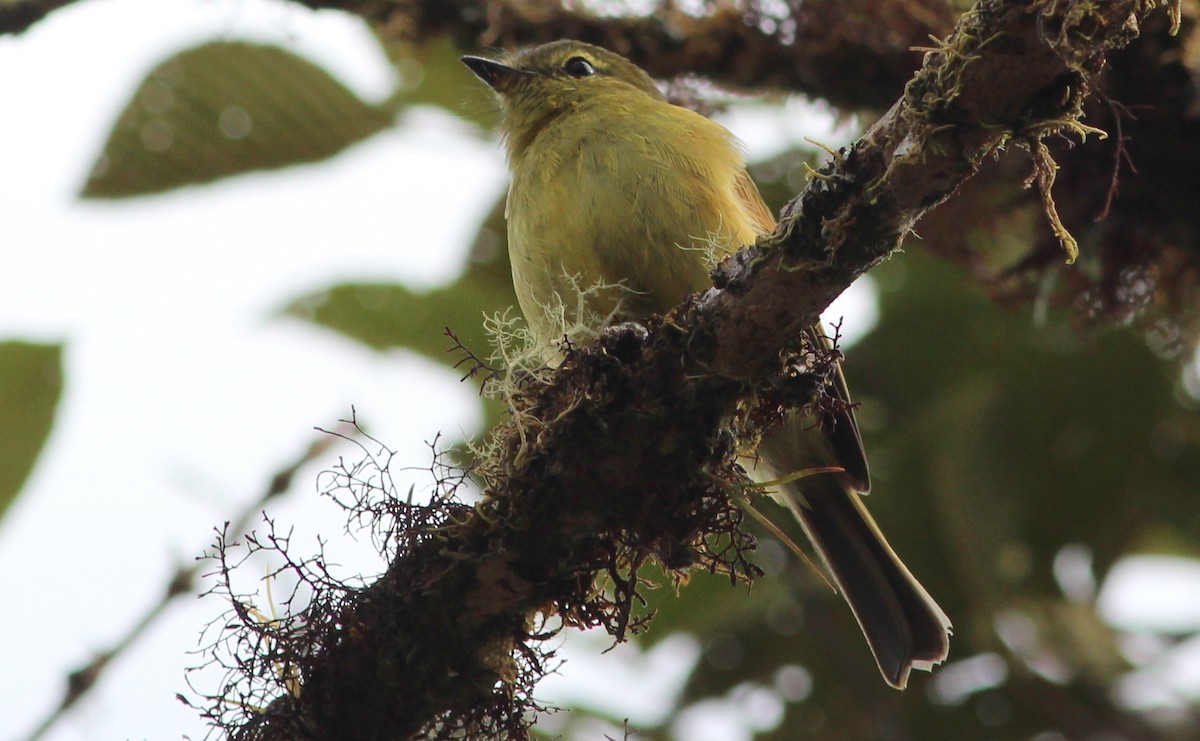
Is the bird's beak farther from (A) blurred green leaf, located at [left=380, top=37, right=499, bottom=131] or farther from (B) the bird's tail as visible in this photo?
(B) the bird's tail

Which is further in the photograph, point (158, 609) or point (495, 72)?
point (495, 72)

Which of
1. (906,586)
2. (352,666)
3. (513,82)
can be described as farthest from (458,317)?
(352,666)

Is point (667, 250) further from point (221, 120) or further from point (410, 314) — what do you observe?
point (221, 120)

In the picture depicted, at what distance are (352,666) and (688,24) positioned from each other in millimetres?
2808

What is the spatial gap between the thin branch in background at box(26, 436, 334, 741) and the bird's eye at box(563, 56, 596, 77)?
75.1 inches

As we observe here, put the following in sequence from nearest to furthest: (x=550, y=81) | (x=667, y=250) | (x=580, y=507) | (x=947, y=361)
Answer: (x=580, y=507), (x=667, y=250), (x=550, y=81), (x=947, y=361)

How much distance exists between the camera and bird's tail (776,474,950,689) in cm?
347

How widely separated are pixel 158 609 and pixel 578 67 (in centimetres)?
238

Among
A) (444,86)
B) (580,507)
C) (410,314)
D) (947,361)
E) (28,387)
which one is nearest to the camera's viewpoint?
(580,507)

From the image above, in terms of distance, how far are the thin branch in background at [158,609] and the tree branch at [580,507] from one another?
0.18 metres

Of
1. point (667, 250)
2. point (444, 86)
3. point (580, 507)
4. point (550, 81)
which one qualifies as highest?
point (444, 86)

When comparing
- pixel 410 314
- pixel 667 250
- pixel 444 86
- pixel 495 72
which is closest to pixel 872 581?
pixel 667 250

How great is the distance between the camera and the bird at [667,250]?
10.6 feet

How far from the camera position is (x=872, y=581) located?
363cm
